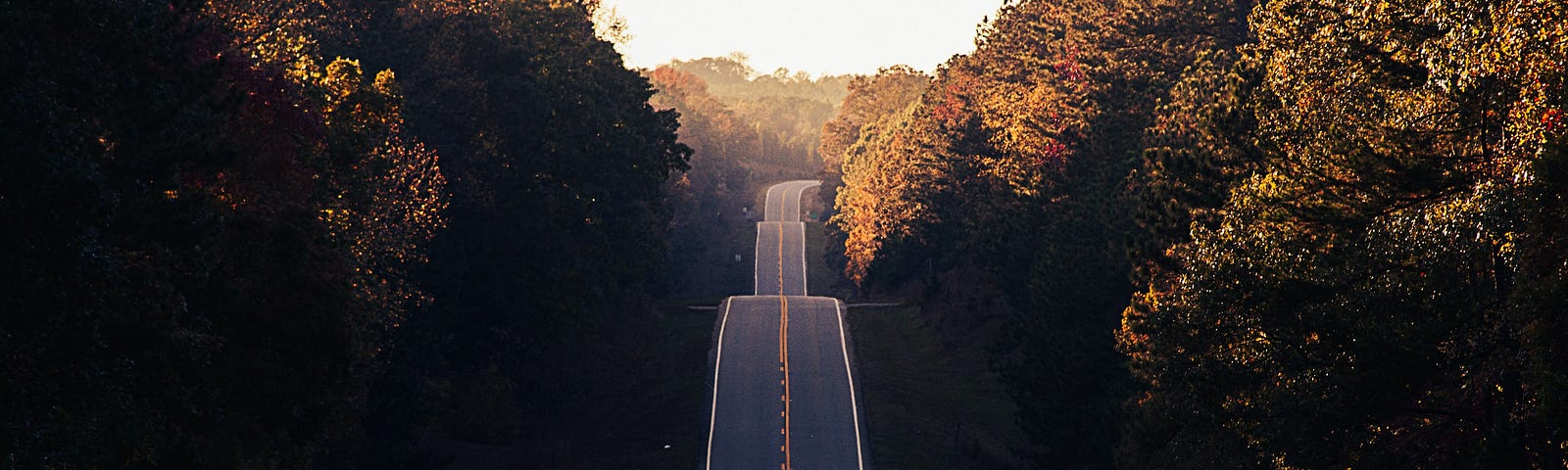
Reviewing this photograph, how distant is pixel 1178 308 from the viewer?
23.0 m

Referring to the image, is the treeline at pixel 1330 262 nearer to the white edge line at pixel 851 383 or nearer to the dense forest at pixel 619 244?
the dense forest at pixel 619 244

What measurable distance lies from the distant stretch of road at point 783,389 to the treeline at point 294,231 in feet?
17.6

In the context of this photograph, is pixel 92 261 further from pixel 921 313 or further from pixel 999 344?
pixel 921 313

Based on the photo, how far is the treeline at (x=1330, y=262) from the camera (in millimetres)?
13109

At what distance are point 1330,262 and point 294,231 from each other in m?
16.5

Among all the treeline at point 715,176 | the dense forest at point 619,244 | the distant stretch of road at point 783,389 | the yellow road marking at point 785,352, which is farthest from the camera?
the treeline at point 715,176

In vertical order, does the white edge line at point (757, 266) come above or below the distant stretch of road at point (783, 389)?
above

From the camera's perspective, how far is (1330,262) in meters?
17.1

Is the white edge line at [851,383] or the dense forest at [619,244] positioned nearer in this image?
the dense forest at [619,244]

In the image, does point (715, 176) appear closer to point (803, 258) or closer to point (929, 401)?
point (803, 258)

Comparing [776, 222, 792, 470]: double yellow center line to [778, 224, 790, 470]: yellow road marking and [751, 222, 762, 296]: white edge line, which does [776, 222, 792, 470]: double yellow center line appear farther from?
[751, 222, 762, 296]: white edge line

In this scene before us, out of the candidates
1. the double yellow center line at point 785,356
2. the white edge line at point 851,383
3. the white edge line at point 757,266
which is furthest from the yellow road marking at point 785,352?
the white edge line at point 757,266

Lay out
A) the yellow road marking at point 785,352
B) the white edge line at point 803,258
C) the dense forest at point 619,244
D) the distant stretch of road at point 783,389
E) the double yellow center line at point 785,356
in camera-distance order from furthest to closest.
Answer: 1. the white edge line at point 803,258
2. the yellow road marking at point 785,352
3. the double yellow center line at point 785,356
4. the distant stretch of road at point 783,389
5. the dense forest at point 619,244

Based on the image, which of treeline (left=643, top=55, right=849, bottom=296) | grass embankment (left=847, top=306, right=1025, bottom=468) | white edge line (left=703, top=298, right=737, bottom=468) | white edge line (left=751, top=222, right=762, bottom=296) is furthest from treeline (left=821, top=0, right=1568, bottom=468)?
white edge line (left=751, top=222, right=762, bottom=296)
